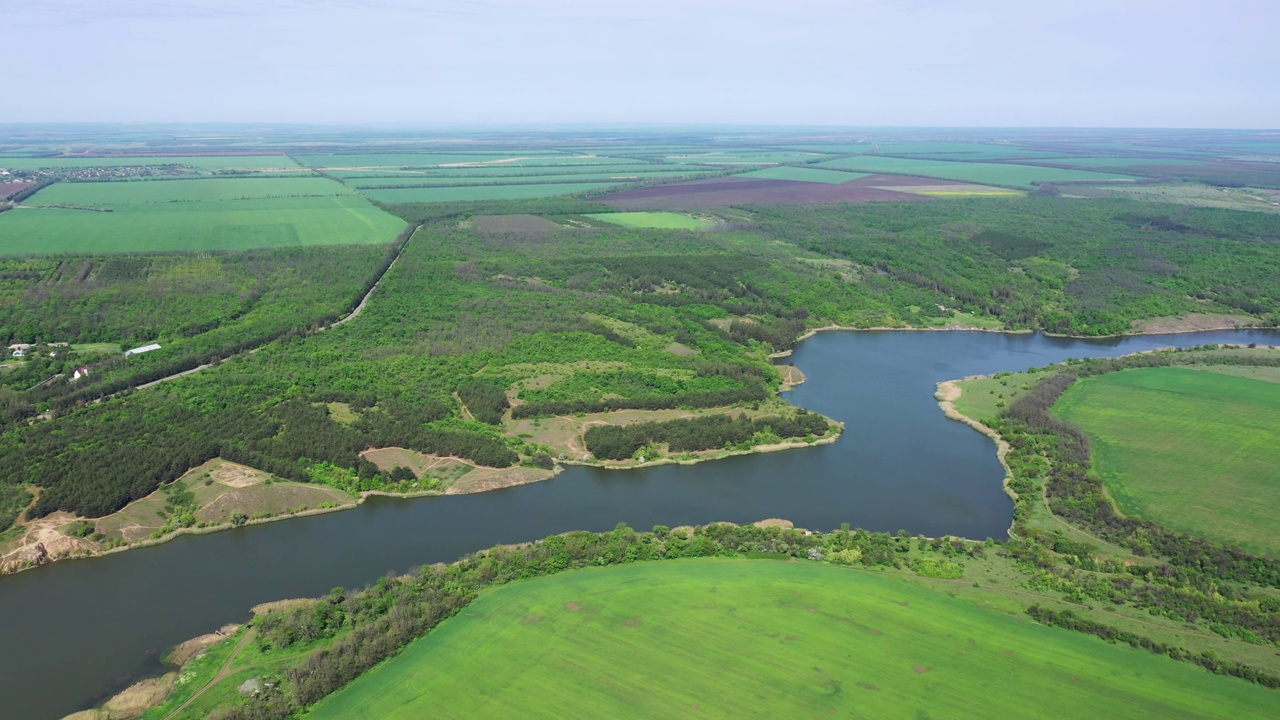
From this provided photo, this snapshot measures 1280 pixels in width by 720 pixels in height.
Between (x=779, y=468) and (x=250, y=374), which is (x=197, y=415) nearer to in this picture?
(x=250, y=374)

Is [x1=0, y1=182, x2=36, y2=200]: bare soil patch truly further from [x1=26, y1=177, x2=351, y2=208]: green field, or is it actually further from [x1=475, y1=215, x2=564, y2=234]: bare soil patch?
[x1=475, y1=215, x2=564, y2=234]: bare soil patch

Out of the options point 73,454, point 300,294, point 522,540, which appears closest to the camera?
point 522,540

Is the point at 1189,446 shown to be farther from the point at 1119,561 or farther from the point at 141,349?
the point at 141,349

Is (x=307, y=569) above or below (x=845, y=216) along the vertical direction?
below

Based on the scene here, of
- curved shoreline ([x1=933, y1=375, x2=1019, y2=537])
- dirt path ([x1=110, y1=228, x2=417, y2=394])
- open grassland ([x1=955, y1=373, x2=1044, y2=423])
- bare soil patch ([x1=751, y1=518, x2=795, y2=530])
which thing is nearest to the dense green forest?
dirt path ([x1=110, y1=228, x2=417, y2=394])

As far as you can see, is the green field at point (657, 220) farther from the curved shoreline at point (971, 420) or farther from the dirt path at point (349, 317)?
the curved shoreline at point (971, 420)

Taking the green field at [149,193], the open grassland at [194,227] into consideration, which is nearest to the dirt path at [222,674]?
the open grassland at [194,227]

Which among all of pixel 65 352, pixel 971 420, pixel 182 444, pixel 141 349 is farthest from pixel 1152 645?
pixel 65 352

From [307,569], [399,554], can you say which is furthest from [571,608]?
[307,569]
